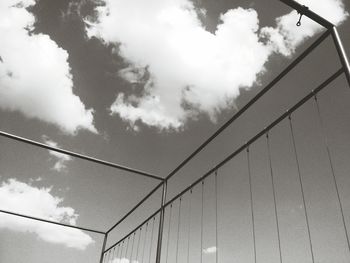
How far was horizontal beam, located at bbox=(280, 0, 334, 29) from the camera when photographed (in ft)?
8.21

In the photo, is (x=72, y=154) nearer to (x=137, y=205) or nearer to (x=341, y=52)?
(x=137, y=205)

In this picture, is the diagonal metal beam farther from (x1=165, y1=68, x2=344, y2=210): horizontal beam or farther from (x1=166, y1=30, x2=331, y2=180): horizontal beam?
(x1=165, y1=68, x2=344, y2=210): horizontal beam

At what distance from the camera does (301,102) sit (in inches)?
116

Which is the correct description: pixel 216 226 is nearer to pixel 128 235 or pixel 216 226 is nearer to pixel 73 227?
pixel 128 235

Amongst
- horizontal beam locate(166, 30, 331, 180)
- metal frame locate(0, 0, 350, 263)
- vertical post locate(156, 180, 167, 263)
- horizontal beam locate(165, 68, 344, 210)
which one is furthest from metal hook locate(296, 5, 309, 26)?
vertical post locate(156, 180, 167, 263)

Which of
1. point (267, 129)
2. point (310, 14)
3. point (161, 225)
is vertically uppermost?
point (310, 14)

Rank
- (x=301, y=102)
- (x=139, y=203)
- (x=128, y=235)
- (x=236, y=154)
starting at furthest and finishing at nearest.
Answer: (x=128, y=235) → (x=139, y=203) → (x=236, y=154) → (x=301, y=102)

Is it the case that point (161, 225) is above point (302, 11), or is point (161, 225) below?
below

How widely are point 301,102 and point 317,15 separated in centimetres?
85

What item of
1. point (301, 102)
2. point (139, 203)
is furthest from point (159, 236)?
point (301, 102)

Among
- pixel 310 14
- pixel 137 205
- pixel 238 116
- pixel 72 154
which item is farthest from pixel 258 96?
pixel 137 205

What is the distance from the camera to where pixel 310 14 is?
8.29 ft

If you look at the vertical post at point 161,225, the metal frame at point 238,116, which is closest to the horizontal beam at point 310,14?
the metal frame at point 238,116

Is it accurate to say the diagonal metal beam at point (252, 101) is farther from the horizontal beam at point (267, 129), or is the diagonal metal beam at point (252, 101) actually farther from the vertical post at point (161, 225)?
the horizontal beam at point (267, 129)
